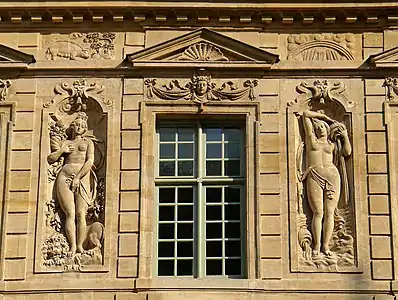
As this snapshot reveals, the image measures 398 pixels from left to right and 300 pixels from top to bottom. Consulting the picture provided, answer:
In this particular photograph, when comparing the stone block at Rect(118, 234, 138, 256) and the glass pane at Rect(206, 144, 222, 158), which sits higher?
the glass pane at Rect(206, 144, 222, 158)

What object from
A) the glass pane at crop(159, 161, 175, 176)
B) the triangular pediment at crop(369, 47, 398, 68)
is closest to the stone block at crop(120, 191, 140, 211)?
the glass pane at crop(159, 161, 175, 176)

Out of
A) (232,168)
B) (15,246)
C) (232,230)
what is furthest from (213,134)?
(15,246)

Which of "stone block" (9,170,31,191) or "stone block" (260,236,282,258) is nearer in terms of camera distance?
"stone block" (260,236,282,258)

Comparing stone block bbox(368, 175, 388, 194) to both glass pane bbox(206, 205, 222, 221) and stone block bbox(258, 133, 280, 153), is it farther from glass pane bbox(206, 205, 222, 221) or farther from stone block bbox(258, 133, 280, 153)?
glass pane bbox(206, 205, 222, 221)

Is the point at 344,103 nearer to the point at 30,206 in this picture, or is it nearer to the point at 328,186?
the point at 328,186

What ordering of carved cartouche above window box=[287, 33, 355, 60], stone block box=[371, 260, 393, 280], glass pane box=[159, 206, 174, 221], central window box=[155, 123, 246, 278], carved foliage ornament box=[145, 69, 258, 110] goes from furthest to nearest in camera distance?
1. carved cartouche above window box=[287, 33, 355, 60]
2. carved foliage ornament box=[145, 69, 258, 110]
3. glass pane box=[159, 206, 174, 221]
4. central window box=[155, 123, 246, 278]
5. stone block box=[371, 260, 393, 280]

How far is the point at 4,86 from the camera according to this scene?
14266 millimetres

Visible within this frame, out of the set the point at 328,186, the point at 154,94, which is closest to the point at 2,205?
the point at 154,94

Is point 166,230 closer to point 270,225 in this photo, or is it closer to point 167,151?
point 167,151

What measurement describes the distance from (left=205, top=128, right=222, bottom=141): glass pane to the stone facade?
14cm

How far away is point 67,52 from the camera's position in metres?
14.5

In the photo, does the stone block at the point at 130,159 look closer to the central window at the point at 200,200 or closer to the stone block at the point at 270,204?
the central window at the point at 200,200

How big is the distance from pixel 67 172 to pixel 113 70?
170cm

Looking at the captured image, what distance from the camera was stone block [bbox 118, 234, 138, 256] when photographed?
13.4 meters
